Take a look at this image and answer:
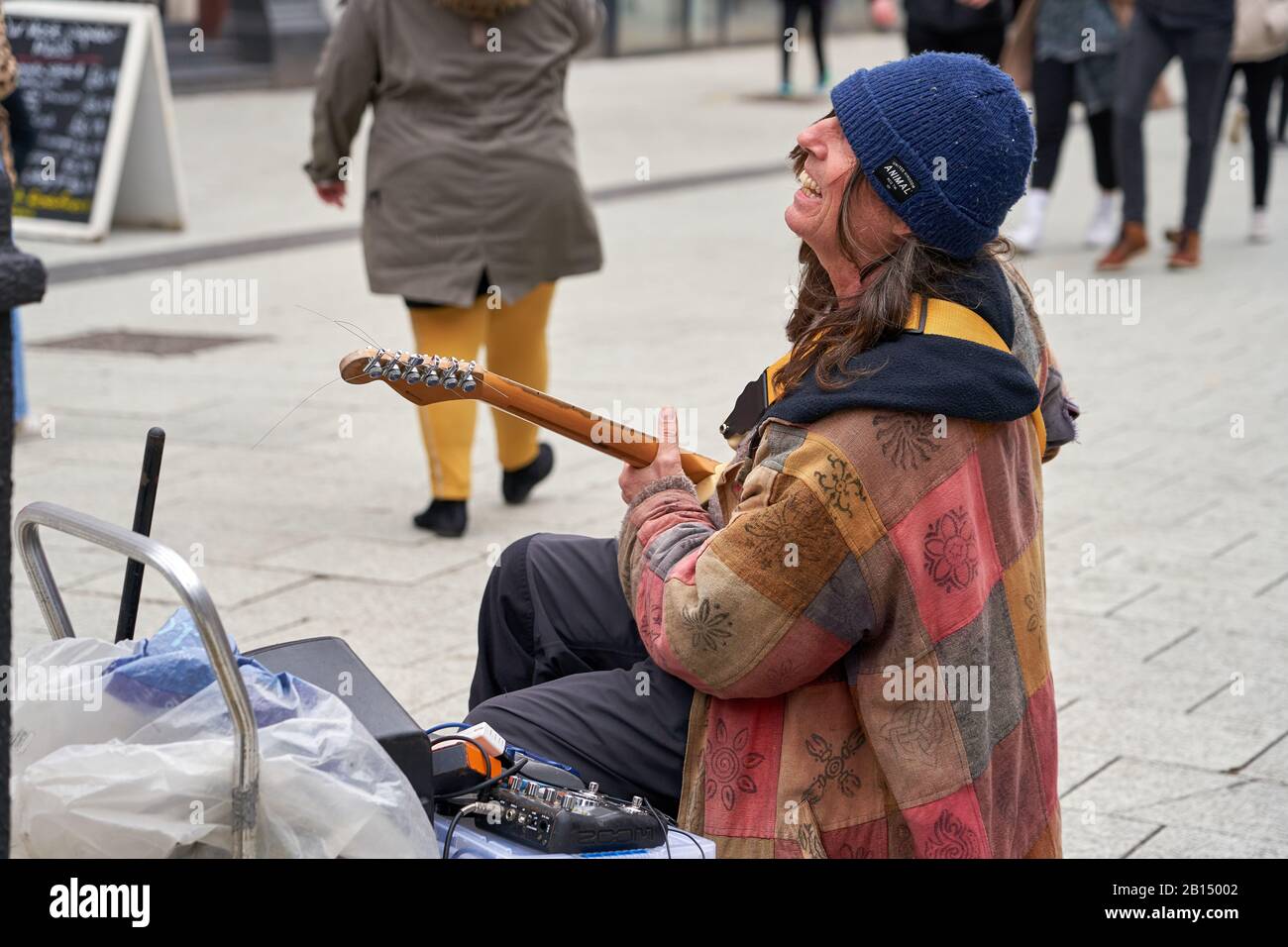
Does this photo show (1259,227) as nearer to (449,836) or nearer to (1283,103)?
(1283,103)

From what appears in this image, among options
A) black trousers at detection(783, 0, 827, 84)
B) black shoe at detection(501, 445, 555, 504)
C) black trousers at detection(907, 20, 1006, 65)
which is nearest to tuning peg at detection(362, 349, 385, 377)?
black shoe at detection(501, 445, 555, 504)

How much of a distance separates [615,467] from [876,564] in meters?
3.83

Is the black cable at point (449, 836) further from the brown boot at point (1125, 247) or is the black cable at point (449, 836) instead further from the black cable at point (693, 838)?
the brown boot at point (1125, 247)

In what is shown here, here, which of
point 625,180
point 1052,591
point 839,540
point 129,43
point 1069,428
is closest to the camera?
point 839,540

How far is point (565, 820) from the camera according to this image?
79.4 inches

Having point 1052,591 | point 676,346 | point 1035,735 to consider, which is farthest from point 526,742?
point 676,346

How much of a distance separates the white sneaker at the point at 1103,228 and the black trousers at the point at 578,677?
313 inches

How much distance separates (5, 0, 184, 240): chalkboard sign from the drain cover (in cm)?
215

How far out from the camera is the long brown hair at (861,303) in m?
2.26

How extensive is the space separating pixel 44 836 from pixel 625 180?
36.2 ft

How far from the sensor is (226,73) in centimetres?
1581

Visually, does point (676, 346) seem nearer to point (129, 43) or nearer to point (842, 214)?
point (129, 43)

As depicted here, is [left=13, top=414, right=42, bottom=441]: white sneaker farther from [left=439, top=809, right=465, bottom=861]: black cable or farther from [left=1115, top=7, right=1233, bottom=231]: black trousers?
[left=1115, top=7, right=1233, bottom=231]: black trousers

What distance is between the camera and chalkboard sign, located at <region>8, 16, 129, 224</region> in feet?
32.0
